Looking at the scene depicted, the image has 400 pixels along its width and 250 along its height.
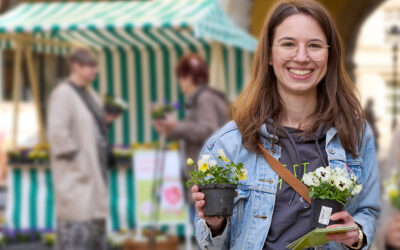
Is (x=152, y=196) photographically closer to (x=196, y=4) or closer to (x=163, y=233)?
(x=163, y=233)

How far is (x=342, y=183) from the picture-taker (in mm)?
1990

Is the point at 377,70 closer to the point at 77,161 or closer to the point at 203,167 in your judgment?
the point at 77,161

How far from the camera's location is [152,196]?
24.2 ft

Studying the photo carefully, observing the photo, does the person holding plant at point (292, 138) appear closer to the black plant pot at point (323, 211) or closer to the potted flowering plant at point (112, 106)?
the black plant pot at point (323, 211)

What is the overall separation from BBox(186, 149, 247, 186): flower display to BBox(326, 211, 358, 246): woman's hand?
0.30m

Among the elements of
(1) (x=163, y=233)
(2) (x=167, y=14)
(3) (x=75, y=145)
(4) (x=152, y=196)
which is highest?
(2) (x=167, y=14)

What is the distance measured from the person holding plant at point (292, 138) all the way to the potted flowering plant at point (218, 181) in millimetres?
34

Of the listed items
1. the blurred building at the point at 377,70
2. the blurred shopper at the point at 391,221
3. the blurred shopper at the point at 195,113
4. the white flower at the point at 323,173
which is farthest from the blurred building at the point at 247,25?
the blurred building at the point at 377,70

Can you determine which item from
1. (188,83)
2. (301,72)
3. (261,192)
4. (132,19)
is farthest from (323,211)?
(132,19)

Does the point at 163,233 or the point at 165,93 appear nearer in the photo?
the point at 163,233

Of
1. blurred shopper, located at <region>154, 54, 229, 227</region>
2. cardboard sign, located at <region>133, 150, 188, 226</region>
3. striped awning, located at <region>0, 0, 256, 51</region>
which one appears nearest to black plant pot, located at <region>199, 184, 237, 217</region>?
blurred shopper, located at <region>154, 54, 229, 227</region>

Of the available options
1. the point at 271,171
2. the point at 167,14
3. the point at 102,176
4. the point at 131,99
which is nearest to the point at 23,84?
the point at 131,99

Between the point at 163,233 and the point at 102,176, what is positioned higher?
the point at 102,176

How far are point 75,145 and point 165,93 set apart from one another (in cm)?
410
